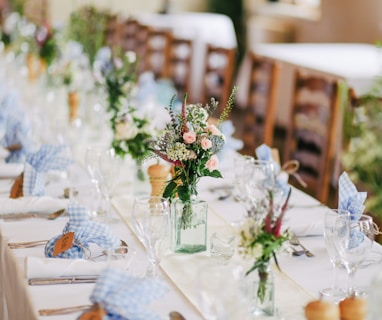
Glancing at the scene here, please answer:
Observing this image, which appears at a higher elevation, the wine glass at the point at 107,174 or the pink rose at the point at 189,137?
the pink rose at the point at 189,137

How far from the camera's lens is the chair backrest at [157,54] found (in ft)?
19.3

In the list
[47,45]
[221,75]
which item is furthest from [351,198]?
[221,75]

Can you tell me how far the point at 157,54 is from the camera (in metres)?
6.56

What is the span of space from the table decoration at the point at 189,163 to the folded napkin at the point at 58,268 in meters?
0.29

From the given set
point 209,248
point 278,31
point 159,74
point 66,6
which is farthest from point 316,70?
point 66,6

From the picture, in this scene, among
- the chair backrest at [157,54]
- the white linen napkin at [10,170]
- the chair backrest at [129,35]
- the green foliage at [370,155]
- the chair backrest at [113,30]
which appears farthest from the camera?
the chair backrest at [113,30]

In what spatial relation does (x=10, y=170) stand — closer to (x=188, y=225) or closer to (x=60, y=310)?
(x=188, y=225)

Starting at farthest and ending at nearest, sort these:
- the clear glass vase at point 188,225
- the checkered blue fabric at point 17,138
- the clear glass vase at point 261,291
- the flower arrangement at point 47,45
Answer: the flower arrangement at point 47,45 < the checkered blue fabric at point 17,138 < the clear glass vase at point 188,225 < the clear glass vase at point 261,291

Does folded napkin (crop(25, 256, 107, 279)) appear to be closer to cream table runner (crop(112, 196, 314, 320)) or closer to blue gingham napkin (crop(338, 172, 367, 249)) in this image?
cream table runner (crop(112, 196, 314, 320))

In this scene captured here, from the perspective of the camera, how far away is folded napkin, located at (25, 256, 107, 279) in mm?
1826

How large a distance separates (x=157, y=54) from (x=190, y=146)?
15.2ft

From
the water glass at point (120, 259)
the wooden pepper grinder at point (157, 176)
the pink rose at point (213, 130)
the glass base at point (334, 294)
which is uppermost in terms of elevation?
the pink rose at point (213, 130)

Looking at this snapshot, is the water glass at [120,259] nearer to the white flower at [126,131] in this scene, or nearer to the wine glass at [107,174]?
the wine glass at [107,174]

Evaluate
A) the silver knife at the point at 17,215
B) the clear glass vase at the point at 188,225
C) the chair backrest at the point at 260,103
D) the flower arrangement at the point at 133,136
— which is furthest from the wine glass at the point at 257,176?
the chair backrest at the point at 260,103
